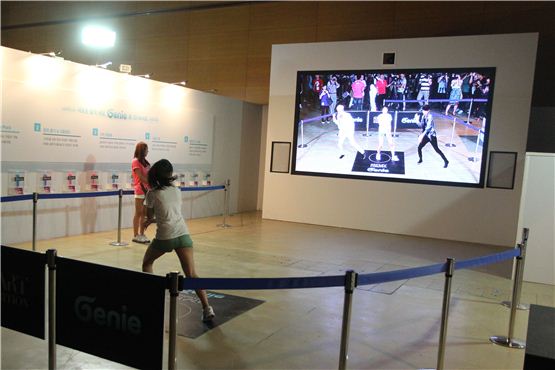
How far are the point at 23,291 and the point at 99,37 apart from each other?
1238cm

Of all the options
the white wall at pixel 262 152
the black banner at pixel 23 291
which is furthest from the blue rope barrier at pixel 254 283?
the white wall at pixel 262 152

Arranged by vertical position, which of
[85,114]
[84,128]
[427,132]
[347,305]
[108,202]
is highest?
[427,132]

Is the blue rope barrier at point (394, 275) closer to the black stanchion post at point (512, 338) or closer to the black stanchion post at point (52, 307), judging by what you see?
the black stanchion post at point (512, 338)

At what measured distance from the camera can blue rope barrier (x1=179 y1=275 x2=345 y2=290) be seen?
9.47ft

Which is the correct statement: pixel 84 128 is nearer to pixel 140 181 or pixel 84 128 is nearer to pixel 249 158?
pixel 140 181

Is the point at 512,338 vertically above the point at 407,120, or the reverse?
the point at 407,120

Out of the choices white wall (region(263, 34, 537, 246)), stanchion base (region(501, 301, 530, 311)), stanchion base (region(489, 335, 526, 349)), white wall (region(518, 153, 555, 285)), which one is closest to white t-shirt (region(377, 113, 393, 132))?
white wall (region(263, 34, 537, 246))

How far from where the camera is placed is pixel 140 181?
7.71 metres

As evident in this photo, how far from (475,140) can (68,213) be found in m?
8.09

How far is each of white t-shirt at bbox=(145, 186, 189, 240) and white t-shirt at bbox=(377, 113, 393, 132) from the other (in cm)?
729

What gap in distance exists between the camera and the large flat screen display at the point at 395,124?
987cm

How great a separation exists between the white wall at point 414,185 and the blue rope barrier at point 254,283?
779 cm

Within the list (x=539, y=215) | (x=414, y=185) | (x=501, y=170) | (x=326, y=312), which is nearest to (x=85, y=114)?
(x=326, y=312)

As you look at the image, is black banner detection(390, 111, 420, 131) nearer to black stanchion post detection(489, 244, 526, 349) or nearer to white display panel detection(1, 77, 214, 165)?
white display panel detection(1, 77, 214, 165)
